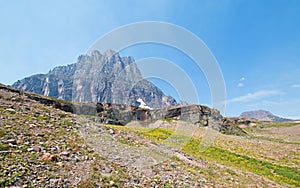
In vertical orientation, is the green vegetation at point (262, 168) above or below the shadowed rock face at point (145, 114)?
below

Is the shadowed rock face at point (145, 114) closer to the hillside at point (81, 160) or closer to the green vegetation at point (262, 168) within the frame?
the hillside at point (81, 160)

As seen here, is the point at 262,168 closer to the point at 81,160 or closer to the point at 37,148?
the point at 81,160

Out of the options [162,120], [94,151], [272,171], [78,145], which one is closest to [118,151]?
[94,151]

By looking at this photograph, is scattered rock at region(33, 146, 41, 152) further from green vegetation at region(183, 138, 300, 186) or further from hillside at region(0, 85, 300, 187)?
green vegetation at region(183, 138, 300, 186)

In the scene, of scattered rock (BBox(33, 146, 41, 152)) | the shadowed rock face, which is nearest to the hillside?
scattered rock (BBox(33, 146, 41, 152))

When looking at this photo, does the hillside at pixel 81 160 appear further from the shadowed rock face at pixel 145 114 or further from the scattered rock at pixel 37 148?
the shadowed rock face at pixel 145 114

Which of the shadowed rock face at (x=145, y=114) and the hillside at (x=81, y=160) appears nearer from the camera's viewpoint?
the hillside at (x=81, y=160)

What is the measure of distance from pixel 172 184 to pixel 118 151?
196 inches

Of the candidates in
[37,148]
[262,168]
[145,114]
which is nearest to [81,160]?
[37,148]

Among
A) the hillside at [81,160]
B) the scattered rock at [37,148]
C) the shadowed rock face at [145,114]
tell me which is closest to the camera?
the hillside at [81,160]

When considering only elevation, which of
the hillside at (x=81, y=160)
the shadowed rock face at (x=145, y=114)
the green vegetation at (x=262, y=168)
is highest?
the shadowed rock face at (x=145, y=114)

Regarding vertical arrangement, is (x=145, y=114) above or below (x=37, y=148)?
above

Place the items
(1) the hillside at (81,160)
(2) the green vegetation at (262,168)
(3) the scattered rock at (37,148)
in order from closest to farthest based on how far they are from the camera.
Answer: (1) the hillside at (81,160) → (3) the scattered rock at (37,148) → (2) the green vegetation at (262,168)

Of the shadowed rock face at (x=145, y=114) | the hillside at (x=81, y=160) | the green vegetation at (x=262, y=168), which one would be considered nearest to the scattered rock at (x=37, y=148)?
the hillside at (x=81, y=160)
